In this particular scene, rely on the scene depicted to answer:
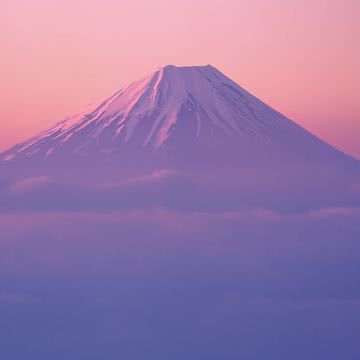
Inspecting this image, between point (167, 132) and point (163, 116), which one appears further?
point (167, 132)

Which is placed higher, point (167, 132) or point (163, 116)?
point (163, 116)

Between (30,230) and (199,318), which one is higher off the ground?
(30,230)

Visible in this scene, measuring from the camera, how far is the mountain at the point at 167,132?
9856 centimetres

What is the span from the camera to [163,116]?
324ft

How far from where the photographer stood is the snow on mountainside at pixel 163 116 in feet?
322

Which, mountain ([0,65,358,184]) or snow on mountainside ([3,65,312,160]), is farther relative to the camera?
mountain ([0,65,358,184])

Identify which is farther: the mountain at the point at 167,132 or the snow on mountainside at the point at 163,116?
the mountain at the point at 167,132

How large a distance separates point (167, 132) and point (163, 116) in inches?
81.8

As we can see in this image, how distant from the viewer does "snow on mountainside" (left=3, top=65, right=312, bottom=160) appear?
98.1 meters

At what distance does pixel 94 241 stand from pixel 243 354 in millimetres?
38173

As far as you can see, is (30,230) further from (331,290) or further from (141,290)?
(331,290)

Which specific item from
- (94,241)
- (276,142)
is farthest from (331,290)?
(94,241)

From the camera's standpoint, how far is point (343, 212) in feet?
390

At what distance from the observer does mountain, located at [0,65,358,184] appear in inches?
3880
